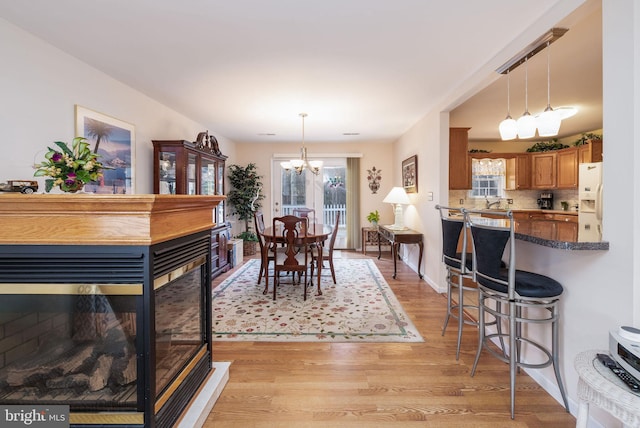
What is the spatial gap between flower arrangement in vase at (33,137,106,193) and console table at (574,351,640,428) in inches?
89.7

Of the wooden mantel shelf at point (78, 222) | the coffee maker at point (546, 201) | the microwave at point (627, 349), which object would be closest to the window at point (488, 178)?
the coffee maker at point (546, 201)

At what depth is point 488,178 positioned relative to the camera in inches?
233

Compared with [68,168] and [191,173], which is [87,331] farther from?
[191,173]

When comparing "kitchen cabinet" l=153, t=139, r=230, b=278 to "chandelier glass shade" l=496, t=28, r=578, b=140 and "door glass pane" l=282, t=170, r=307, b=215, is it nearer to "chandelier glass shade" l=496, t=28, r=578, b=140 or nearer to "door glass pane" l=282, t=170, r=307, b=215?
"door glass pane" l=282, t=170, r=307, b=215

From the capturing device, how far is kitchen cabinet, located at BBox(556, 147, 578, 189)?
4941 millimetres

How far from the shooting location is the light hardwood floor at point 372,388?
160cm

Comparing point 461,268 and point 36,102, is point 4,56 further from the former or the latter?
point 461,268

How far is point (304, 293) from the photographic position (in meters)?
3.44

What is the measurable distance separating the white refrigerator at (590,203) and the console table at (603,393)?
0.60 m

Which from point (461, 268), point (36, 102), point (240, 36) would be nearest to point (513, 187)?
point (461, 268)

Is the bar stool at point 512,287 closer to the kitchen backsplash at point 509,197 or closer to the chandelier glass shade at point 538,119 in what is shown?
the chandelier glass shade at point 538,119

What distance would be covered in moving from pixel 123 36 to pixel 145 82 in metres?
0.90

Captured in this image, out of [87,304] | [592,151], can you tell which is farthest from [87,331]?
[592,151]

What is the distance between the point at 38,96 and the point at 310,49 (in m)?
2.00
